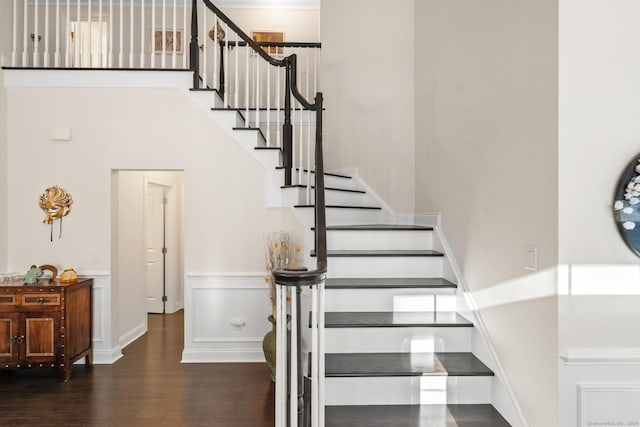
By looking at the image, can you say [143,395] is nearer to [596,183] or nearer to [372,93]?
[596,183]

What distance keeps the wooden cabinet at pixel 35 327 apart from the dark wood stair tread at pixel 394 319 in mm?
2501

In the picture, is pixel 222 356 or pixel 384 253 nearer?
pixel 384 253

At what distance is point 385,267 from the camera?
3494 millimetres

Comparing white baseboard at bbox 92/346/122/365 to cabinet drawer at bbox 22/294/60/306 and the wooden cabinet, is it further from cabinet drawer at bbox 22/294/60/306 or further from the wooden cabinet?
cabinet drawer at bbox 22/294/60/306

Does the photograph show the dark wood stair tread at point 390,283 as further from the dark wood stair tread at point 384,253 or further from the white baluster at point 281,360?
the white baluster at point 281,360

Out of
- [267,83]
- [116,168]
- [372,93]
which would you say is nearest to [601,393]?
[372,93]

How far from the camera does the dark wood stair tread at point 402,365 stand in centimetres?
258

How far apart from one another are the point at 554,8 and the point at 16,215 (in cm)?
485

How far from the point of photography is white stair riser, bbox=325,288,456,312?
3152 mm

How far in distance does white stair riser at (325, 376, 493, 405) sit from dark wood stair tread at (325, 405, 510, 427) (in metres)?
0.03

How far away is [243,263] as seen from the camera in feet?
14.9

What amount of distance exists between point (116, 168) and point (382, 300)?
302cm

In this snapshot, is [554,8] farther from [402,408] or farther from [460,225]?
[402,408]

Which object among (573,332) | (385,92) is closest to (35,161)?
(385,92)
